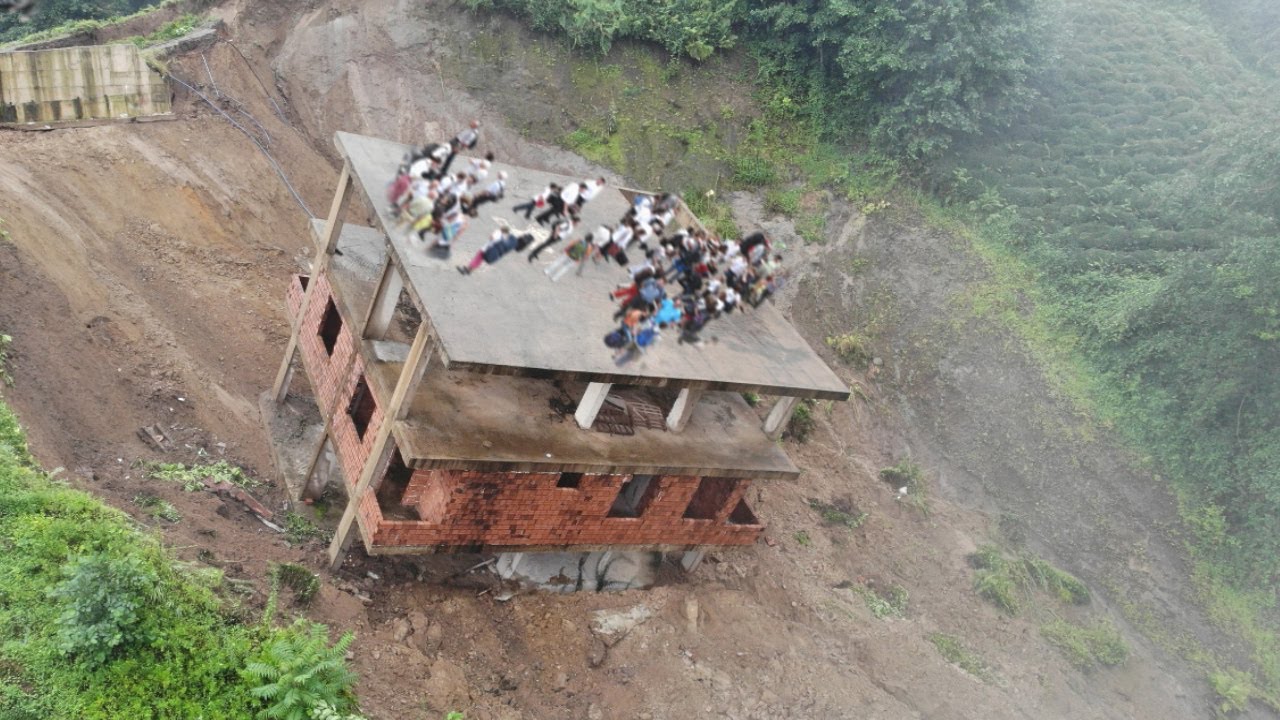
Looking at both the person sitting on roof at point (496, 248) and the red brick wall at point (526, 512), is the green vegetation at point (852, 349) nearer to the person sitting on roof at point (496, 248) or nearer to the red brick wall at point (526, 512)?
the red brick wall at point (526, 512)

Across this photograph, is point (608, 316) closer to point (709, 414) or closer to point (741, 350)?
point (741, 350)

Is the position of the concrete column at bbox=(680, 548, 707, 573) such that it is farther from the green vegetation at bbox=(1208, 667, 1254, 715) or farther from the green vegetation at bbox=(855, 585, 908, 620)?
the green vegetation at bbox=(1208, 667, 1254, 715)

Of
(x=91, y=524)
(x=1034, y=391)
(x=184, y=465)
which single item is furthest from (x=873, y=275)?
(x=91, y=524)

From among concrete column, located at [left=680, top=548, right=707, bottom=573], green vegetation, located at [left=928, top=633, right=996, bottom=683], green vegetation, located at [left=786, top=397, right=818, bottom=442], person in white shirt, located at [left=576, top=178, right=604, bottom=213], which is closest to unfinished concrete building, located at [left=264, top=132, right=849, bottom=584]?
person in white shirt, located at [left=576, top=178, right=604, bottom=213]

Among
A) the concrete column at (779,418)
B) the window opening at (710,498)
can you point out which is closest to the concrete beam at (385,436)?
the window opening at (710,498)

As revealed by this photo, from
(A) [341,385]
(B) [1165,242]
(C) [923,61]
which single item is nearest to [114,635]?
(A) [341,385]

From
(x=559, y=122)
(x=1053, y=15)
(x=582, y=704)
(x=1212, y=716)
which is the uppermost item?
(x=1053, y=15)

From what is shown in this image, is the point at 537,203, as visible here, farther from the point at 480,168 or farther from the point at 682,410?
the point at 682,410
